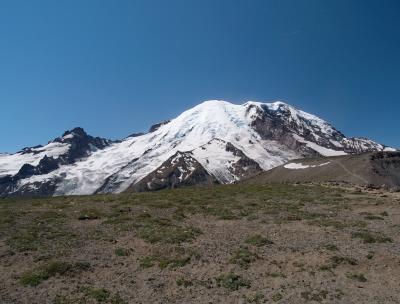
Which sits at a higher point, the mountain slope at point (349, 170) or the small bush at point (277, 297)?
the mountain slope at point (349, 170)

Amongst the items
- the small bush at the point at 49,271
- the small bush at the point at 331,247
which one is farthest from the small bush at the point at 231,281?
the small bush at the point at 49,271

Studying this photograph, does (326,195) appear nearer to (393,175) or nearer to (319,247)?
(319,247)

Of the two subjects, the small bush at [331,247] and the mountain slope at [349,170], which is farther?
the mountain slope at [349,170]

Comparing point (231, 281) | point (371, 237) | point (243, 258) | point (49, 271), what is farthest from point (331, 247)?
point (49, 271)

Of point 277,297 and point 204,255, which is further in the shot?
point 204,255

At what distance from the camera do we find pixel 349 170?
359 feet

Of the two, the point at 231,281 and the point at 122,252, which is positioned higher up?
the point at 122,252

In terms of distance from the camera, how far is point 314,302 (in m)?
20.4

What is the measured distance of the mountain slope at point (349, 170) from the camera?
104 m

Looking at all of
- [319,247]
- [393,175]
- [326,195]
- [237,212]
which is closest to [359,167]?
[393,175]

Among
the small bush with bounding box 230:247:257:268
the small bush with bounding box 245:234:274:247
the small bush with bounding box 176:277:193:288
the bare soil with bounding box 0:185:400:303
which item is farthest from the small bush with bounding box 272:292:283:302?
the small bush with bounding box 245:234:274:247

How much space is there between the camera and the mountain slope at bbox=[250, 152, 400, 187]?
104m

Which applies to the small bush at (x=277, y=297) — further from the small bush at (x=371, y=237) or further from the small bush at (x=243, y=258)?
the small bush at (x=371, y=237)

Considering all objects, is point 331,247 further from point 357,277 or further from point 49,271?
point 49,271
